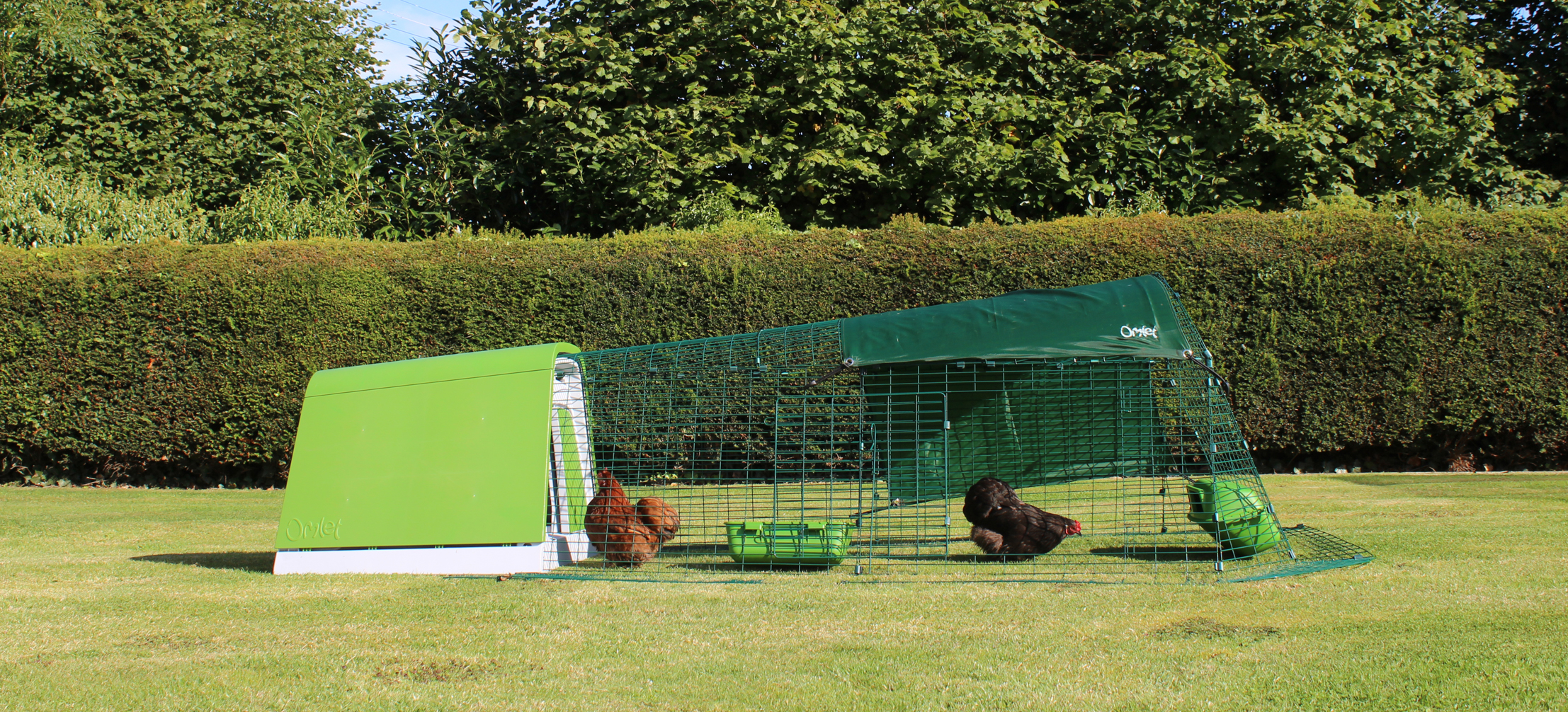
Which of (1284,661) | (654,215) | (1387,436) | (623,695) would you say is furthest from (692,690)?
(654,215)

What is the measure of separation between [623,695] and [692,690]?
0.24m

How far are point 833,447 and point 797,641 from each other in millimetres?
1724

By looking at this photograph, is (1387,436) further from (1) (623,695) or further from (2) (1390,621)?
(1) (623,695)

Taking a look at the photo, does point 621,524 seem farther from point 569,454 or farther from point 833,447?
point 833,447

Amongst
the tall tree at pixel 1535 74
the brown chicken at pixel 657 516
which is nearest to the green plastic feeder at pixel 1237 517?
the brown chicken at pixel 657 516

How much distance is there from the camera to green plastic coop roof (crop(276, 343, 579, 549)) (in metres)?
6.02

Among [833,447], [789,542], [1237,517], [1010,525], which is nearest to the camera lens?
[833,447]

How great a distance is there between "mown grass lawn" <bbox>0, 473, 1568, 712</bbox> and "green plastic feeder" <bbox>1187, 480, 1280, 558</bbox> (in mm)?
629

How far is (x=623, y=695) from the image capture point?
3527 mm

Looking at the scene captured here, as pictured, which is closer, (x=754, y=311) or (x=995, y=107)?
(x=754, y=311)

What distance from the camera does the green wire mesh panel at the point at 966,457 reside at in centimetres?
586

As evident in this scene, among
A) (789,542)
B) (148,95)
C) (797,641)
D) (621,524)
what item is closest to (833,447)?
(789,542)

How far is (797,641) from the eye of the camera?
4.20m

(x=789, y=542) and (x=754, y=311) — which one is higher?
(x=754, y=311)
